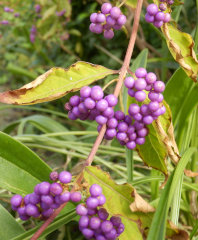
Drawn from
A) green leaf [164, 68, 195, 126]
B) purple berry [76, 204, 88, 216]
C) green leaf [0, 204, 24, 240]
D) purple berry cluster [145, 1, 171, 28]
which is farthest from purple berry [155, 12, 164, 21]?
green leaf [0, 204, 24, 240]

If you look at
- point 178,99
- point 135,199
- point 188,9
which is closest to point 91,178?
point 135,199

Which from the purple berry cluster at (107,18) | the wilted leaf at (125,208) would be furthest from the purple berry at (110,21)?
the wilted leaf at (125,208)

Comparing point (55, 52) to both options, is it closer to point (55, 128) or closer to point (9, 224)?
point (55, 128)

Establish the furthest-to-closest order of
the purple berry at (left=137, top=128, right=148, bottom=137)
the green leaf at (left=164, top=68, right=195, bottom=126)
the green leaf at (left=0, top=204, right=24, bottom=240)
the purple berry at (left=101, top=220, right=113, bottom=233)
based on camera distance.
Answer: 1. the green leaf at (left=164, top=68, right=195, bottom=126)
2. the green leaf at (left=0, top=204, right=24, bottom=240)
3. the purple berry at (left=137, top=128, right=148, bottom=137)
4. the purple berry at (left=101, top=220, right=113, bottom=233)

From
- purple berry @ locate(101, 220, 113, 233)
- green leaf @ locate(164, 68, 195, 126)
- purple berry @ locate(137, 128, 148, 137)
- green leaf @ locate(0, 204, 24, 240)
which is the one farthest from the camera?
green leaf @ locate(164, 68, 195, 126)

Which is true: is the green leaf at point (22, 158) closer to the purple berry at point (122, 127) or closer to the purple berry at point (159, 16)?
the purple berry at point (122, 127)

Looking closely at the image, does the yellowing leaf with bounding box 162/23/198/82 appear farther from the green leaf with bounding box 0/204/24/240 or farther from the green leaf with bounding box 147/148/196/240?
the green leaf with bounding box 0/204/24/240
